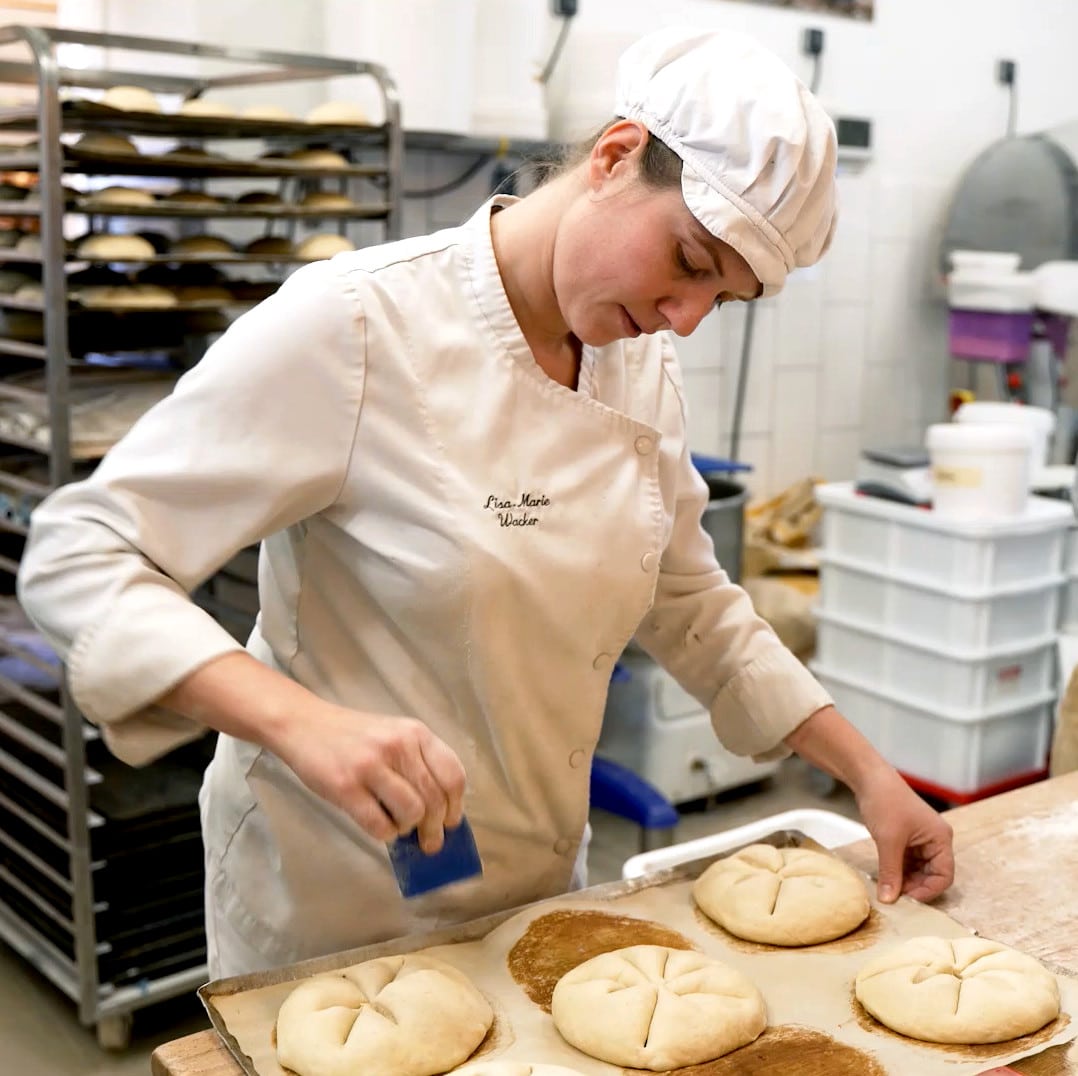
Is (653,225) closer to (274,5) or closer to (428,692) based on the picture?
(428,692)

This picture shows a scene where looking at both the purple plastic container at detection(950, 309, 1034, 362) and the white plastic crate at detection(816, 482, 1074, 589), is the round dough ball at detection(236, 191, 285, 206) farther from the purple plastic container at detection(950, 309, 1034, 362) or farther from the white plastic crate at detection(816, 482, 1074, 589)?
the purple plastic container at detection(950, 309, 1034, 362)

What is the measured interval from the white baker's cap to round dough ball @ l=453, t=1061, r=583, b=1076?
25.8 inches

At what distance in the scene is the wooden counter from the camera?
1275 mm

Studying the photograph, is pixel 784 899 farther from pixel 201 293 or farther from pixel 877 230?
pixel 877 230

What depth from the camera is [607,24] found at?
10.7 feet

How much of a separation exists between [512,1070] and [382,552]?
1.42ft

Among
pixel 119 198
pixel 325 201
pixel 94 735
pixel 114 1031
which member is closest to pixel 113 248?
pixel 119 198

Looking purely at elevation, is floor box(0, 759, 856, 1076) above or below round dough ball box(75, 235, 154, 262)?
below

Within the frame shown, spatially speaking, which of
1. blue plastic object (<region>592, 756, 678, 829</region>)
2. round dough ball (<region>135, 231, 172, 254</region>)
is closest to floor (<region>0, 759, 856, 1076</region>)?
blue plastic object (<region>592, 756, 678, 829</region>)

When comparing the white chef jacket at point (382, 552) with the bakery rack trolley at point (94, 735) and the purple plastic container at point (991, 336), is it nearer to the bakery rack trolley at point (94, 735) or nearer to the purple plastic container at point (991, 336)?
the bakery rack trolley at point (94, 735)

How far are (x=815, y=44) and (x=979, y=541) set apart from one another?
4.97 feet

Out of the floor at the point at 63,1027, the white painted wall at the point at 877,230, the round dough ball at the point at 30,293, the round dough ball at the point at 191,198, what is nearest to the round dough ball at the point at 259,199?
the round dough ball at the point at 191,198

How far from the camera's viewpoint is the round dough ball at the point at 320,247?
2469 mm

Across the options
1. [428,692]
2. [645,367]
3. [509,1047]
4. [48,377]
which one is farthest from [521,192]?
[48,377]
